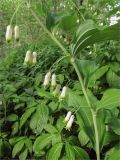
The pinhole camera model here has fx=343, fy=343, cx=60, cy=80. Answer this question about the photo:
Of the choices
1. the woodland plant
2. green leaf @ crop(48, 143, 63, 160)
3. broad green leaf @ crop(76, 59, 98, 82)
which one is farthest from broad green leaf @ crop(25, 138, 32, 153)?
broad green leaf @ crop(76, 59, 98, 82)

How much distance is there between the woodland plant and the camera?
1660 mm

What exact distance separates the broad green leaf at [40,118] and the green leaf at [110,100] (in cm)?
73

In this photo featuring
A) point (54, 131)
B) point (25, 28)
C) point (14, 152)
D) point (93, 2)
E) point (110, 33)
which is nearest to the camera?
point (110, 33)

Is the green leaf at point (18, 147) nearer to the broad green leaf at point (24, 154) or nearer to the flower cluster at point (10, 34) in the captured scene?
the broad green leaf at point (24, 154)

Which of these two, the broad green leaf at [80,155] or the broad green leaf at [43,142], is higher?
the broad green leaf at [43,142]

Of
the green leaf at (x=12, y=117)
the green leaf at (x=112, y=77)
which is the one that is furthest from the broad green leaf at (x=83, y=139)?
the green leaf at (x=12, y=117)

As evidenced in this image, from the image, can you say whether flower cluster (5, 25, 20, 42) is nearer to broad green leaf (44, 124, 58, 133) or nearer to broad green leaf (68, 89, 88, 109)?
broad green leaf (68, 89, 88, 109)

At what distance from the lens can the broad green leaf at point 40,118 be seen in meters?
2.41

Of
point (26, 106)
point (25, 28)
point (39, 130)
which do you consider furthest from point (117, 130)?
point (25, 28)

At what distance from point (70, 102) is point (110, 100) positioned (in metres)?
0.30

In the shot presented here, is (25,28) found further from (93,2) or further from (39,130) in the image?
(39,130)

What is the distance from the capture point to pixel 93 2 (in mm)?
3289

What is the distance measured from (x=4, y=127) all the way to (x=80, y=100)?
1.16 meters

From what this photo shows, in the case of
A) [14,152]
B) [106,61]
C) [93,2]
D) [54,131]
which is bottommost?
[14,152]
